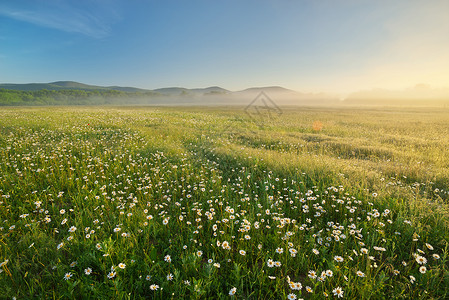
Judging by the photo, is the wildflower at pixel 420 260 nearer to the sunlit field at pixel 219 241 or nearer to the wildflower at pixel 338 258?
the sunlit field at pixel 219 241

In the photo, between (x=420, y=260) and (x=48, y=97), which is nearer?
(x=420, y=260)

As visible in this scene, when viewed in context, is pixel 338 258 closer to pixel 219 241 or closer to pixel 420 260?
pixel 420 260

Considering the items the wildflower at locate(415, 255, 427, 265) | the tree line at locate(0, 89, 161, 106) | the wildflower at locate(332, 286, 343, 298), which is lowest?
the wildflower at locate(332, 286, 343, 298)

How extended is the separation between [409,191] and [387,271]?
3399mm

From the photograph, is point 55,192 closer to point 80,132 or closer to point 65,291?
point 65,291

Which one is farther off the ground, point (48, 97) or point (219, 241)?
point (48, 97)

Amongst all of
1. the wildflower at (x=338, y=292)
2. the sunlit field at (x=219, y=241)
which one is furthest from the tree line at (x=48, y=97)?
the wildflower at (x=338, y=292)

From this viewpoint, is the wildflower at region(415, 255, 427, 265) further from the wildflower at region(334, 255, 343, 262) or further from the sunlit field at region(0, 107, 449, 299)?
the wildflower at region(334, 255, 343, 262)

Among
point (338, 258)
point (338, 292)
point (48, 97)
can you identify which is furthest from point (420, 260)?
point (48, 97)

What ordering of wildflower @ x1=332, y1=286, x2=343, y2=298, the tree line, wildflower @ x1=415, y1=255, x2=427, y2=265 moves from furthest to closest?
the tree line, wildflower @ x1=415, y1=255, x2=427, y2=265, wildflower @ x1=332, y1=286, x2=343, y2=298

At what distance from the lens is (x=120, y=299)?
7.45 feet

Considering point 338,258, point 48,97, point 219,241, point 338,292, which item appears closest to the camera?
point 338,292

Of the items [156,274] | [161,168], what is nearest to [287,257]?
[156,274]

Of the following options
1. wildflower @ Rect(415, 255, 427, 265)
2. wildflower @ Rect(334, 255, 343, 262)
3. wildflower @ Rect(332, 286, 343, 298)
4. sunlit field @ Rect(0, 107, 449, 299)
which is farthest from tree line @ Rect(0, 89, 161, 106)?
wildflower @ Rect(415, 255, 427, 265)
